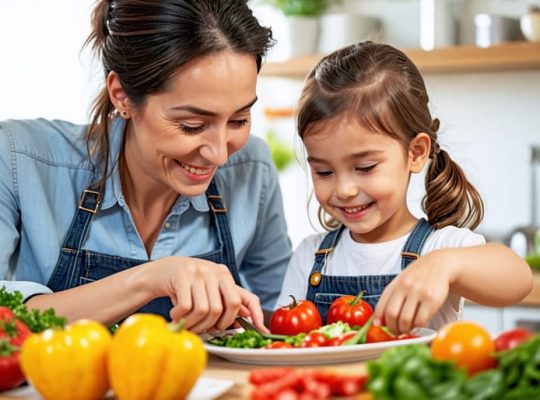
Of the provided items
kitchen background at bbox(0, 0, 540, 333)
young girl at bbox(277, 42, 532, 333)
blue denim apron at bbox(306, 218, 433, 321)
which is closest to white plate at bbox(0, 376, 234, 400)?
young girl at bbox(277, 42, 532, 333)

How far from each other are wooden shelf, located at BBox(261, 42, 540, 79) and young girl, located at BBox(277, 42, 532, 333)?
1734 mm

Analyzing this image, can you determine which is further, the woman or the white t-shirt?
the white t-shirt

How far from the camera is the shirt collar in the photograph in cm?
207

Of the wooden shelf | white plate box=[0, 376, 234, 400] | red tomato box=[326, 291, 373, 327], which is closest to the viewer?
white plate box=[0, 376, 234, 400]

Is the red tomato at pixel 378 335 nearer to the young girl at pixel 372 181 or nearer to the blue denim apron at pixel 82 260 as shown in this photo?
the young girl at pixel 372 181

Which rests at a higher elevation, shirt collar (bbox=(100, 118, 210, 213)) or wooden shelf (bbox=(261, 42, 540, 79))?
wooden shelf (bbox=(261, 42, 540, 79))

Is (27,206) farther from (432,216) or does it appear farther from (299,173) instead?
(299,173)

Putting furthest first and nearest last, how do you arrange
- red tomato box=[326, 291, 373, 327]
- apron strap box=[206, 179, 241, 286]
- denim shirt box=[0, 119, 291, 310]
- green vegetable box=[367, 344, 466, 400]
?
apron strap box=[206, 179, 241, 286]
denim shirt box=[0, 119, 291, 310]
red tomato box=[326, 291, 373, 327]
green vegetable box=[367, 344, 466, 400]

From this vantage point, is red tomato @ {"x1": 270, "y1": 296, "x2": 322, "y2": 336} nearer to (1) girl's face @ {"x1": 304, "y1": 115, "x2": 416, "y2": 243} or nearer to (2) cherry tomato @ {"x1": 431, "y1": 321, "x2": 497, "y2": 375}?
(1) girl's face @ {"x1": 304, "y1": 115, "x2": 416, "y2": 243}

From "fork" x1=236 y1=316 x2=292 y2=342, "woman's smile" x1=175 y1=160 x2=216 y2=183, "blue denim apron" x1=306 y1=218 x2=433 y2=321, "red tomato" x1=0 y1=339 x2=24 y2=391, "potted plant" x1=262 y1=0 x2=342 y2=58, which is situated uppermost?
"potted plant" x1=262 y1=0 x2=342 y2=58

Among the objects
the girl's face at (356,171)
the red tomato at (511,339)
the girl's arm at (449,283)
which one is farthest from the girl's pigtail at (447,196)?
the red tomato at (511,339)

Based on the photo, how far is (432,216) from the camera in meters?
2.06

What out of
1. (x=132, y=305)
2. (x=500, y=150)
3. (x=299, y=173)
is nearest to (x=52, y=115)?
(x=299, y=173)

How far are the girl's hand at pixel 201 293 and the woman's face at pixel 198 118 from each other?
38 cm
